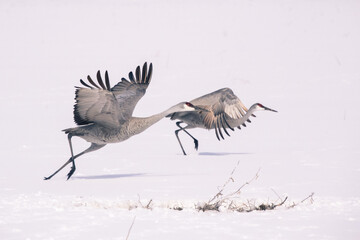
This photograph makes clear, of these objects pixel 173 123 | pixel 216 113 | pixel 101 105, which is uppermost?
pixel 216 113

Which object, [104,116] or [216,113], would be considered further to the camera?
[216,113]

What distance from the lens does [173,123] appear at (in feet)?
39.9

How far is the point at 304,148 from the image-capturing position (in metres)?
9.68

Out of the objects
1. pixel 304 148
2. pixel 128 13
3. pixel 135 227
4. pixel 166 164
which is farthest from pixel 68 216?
pixel 128 13

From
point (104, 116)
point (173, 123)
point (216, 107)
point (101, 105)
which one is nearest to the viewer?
point (101, 105)

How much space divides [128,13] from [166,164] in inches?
607

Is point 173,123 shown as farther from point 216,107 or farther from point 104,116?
point 104,116

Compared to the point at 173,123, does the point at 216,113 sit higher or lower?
higher

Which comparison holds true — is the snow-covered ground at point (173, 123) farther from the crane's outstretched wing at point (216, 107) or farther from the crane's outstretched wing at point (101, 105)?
the crane's outstretched wing at point (101, 105)

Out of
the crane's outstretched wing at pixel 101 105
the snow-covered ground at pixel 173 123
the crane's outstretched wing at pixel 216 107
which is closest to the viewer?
the snow-covered ground at pixel 173 123

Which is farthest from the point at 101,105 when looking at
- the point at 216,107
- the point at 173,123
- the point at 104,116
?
the point at 173,123

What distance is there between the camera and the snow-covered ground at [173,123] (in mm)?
5590

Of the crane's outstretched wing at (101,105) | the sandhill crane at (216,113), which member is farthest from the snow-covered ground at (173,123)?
the crane's outstretched wing at (101,105)

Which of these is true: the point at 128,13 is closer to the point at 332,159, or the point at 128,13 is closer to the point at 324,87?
the point at 324,87
